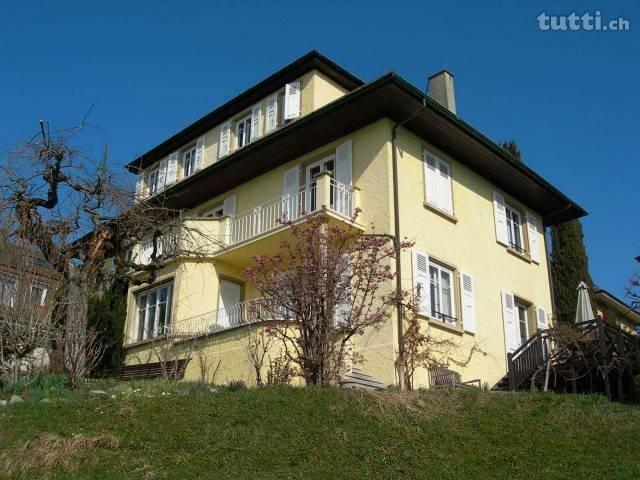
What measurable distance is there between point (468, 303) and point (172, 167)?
41.7 ft

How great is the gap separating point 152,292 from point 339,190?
728 cm

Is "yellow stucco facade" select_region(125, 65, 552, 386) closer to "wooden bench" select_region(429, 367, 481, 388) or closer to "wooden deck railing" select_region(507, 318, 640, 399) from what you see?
"wooden bench" select_region(429, 367, 481, 388)

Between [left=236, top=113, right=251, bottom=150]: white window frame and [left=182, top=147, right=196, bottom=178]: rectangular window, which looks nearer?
[left=236, top=113, right=251, bottom=150]: white window frame

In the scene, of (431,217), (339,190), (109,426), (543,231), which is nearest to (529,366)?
(431,217)

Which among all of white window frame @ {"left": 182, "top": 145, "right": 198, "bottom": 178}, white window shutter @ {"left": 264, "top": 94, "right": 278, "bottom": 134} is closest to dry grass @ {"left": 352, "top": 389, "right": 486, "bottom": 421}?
white window shutter @ {"left": 264, "top": 94, "right": 278, "bottom": 134}

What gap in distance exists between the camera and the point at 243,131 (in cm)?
2319

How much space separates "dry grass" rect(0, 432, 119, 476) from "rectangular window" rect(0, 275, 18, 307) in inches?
216

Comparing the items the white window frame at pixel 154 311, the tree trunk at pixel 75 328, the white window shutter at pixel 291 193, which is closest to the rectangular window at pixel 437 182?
the white window shutter at pixel 291 193

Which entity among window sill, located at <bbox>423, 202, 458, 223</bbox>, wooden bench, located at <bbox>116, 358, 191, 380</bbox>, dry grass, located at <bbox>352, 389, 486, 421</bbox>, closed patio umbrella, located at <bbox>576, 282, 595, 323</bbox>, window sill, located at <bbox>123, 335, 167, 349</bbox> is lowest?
dry grass, located at <bbox>352, 389, 486, 421</bbox>

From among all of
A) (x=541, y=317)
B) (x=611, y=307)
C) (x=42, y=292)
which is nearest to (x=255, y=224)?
(x=42, y=292)

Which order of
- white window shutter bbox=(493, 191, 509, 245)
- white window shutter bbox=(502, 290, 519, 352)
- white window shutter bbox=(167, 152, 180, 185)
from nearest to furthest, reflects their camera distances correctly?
white window shutter bbox=(502, 290, 519, 352) < white window shutter bbox=(493, 191, 509, 245) < white window shutter bbox=(167, 152, 180, 185)

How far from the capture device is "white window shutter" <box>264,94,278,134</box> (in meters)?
21.5

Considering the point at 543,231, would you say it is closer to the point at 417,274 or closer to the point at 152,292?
the point at 417,274

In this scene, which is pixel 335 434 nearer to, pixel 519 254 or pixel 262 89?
pixel 519 254
